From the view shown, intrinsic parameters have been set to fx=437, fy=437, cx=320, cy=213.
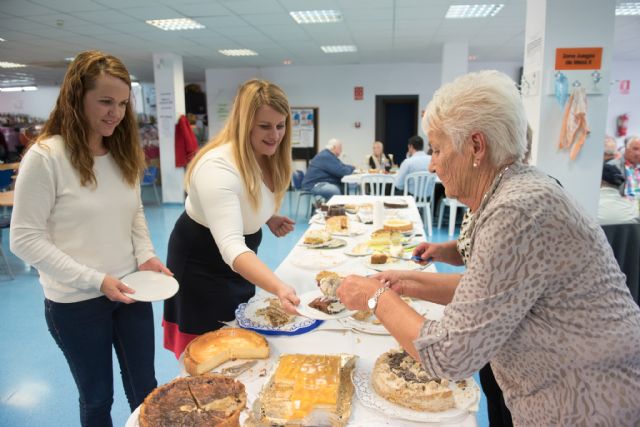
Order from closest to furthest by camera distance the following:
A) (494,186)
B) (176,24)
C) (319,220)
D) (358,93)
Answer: (494,186) → (319,220) → (176,24) → (358,93)

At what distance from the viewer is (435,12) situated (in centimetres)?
559

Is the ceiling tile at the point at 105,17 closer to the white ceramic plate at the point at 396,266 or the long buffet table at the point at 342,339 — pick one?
the long buffet table at the point at 342,339

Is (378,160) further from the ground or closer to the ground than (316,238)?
further from the ground

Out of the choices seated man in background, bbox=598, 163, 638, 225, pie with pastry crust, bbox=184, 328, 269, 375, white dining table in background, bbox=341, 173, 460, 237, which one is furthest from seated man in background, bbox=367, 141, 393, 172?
pie with pastry crust, bbox=184, 328, 269, 375

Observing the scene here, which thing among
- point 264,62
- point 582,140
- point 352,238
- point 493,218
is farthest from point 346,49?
point 493,218

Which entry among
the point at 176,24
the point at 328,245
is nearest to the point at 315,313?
the point at 328,245

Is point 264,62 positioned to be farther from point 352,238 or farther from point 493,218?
point 493,218

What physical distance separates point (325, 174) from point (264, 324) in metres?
5.35

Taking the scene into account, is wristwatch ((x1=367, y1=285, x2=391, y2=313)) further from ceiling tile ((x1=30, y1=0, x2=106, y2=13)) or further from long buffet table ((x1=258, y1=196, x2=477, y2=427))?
ceiling tile ((x1=30, y1=0, x2=106, y2=13))

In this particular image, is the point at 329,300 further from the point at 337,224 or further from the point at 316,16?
the point at 316,16

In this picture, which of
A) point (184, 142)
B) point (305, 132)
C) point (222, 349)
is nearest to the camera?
point (222, 349)

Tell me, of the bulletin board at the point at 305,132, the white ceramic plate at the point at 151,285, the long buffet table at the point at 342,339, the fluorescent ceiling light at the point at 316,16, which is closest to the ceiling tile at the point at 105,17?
the fluorescent ceiling light at the point at 316,16

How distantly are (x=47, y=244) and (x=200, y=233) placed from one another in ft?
1.57

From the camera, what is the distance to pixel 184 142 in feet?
27.7
